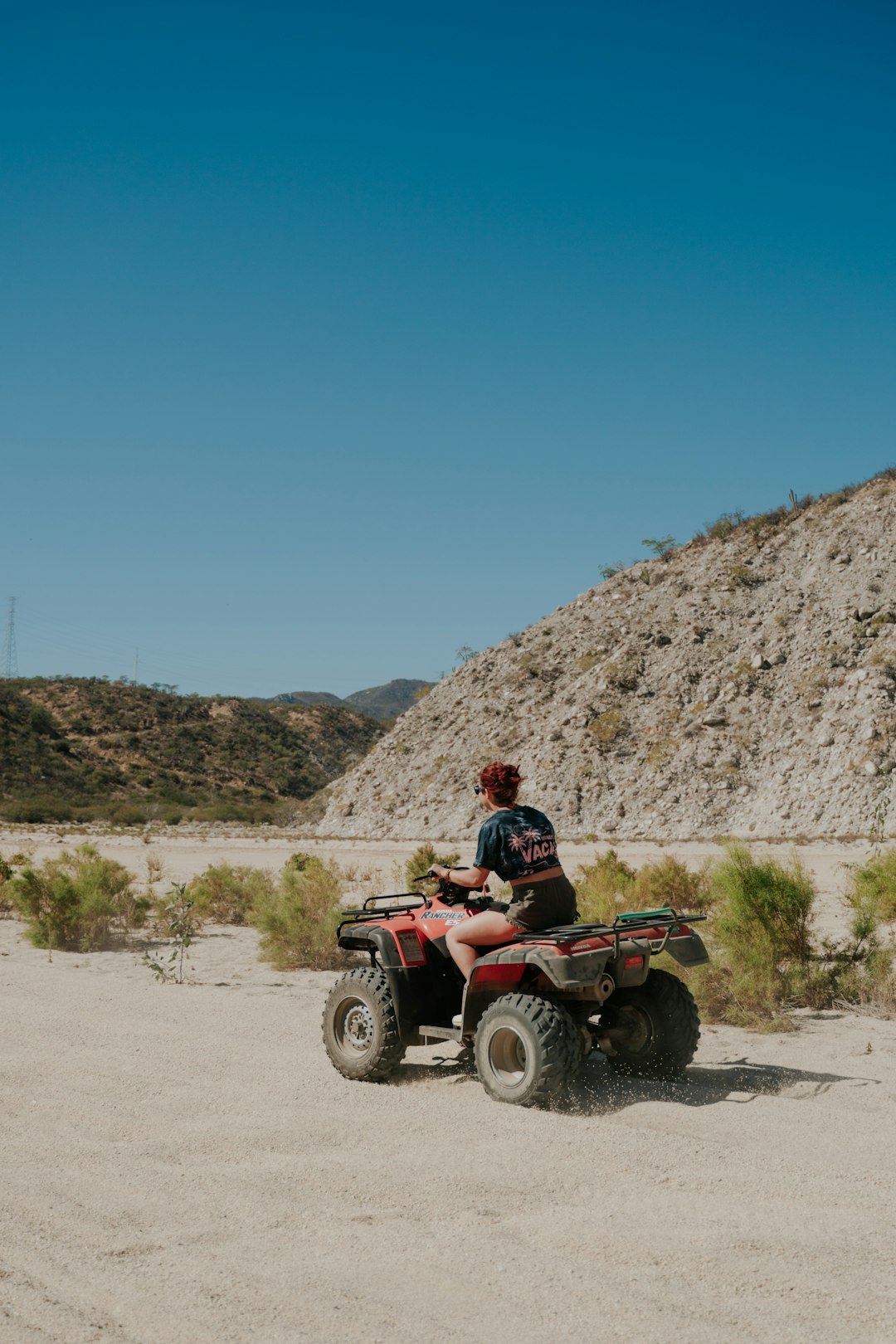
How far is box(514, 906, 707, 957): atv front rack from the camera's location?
20.6 feet

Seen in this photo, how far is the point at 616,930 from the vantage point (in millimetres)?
6324

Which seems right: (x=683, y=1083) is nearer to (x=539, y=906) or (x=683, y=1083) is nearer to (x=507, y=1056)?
(x=507, y=1056)

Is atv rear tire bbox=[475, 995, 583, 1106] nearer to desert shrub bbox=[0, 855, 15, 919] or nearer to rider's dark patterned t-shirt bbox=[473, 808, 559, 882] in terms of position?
rider's dark patterned t-shirt bbox=[473, 808, 559, 882]

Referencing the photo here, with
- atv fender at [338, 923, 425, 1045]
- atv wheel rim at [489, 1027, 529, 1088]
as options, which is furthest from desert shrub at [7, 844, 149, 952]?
atv wheel rim at [489, 1027, 529, 1088]

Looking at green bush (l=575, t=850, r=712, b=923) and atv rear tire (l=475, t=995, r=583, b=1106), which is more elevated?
green bush (l=575, t=850, r=712, b=923)

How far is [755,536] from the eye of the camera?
45719 mm

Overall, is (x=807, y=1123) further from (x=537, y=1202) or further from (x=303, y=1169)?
(x=303, y=1169)

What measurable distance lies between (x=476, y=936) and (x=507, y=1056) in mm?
740

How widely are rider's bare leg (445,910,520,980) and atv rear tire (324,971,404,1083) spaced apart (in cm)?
66

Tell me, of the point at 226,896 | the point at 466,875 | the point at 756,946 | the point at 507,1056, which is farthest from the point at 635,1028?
the point at 226,896

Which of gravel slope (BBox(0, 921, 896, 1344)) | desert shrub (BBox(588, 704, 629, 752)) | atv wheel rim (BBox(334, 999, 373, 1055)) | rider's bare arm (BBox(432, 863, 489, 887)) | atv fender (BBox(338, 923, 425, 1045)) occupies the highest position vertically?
desert shrub (BBox(588, 704, 629, 752))

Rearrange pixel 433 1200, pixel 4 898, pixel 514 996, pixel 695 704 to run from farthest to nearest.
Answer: pixel 695 704
pixel 4 898
pixel 514 996
pixel 433 1200

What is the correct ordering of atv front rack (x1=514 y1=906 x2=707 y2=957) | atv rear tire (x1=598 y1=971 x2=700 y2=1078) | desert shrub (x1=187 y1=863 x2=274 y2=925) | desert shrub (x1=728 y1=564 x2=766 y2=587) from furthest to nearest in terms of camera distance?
desert shrub (x1=728 y1=564 x2=766 y2=587), desert shrub (x1=187 y1=863 x2=274 y2=925), atv rear tire (x1=598 y1=971 x2=700 y2=1078), atv front rack (x1=514 y1=906 x2=707 y2=957)

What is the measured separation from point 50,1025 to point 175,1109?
2980 mm
